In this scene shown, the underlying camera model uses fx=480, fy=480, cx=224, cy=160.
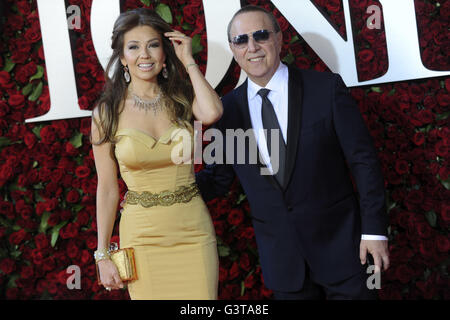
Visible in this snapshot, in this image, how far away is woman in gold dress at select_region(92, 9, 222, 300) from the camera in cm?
230

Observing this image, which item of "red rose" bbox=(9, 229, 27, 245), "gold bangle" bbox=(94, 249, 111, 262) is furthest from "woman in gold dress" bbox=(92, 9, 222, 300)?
"red rose" bbox=(9, 229, 27, 245)

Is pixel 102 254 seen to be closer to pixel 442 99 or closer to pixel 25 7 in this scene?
pixel 25 7

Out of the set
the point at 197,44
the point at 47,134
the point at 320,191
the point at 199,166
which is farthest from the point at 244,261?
the point at 47,134

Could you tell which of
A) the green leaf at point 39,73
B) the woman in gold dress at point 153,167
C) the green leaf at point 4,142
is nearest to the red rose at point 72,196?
the green leaf at point 4,142

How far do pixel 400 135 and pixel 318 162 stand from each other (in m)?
1.01

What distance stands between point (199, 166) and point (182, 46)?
1.01m

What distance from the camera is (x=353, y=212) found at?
229cm

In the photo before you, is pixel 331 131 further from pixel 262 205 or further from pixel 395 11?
pixel 395 11

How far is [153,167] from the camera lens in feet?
7.60

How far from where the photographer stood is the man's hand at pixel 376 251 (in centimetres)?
218

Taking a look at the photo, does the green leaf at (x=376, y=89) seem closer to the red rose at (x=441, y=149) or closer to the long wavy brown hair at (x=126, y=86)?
the red rose at (x=441, y=149)

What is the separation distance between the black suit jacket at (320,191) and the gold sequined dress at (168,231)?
1.04ft

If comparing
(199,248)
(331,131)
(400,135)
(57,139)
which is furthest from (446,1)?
(57,139)

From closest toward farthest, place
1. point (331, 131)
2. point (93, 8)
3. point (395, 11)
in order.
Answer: point (331, 131) → point (395, 11) → point (93, 8)
